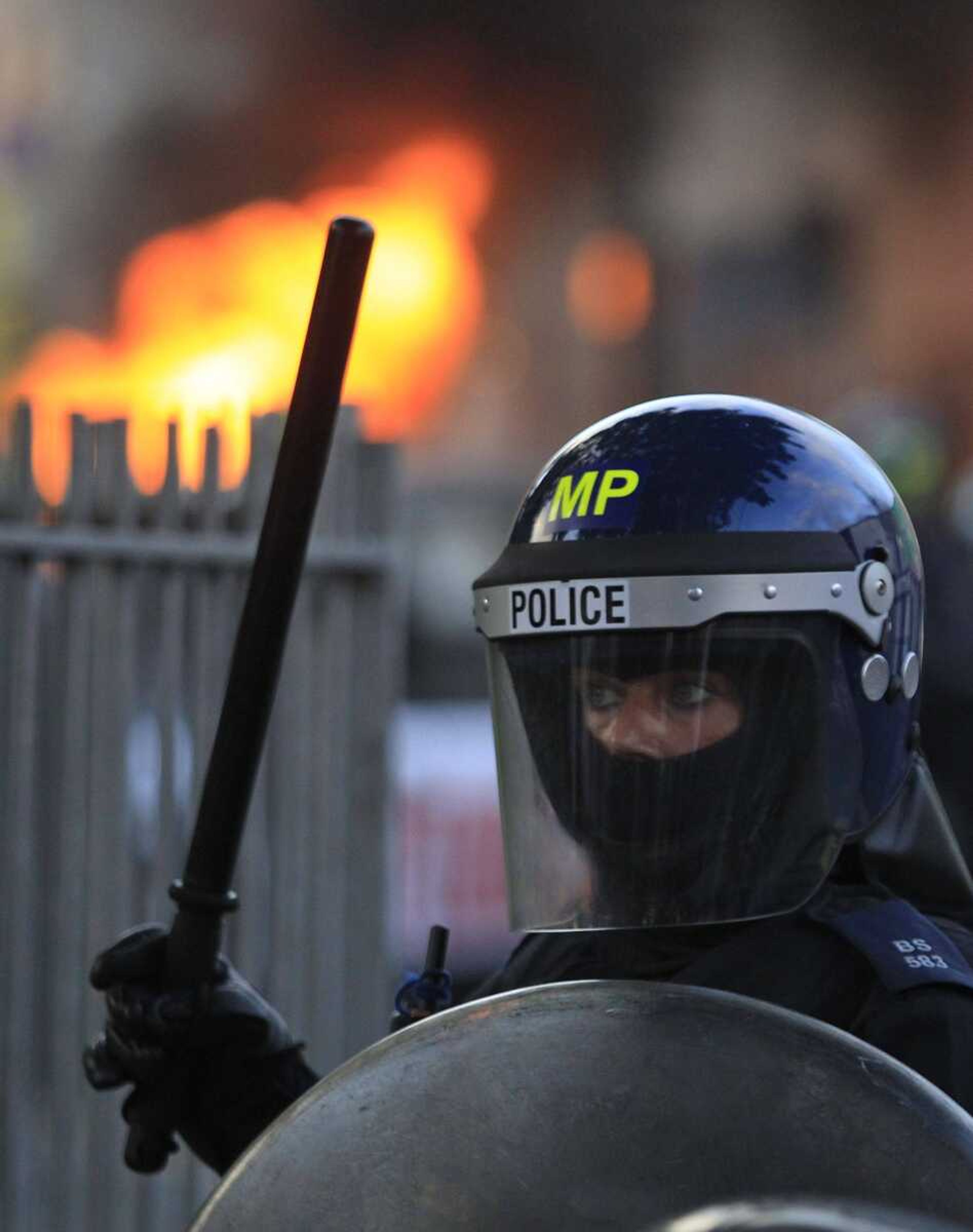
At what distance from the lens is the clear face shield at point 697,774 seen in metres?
1.91

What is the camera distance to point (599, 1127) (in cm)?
140

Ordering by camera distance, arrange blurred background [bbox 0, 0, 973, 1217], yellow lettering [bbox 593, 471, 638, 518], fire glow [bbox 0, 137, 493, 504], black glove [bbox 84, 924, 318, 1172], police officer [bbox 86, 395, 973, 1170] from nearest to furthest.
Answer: police officer [bbox 86, 395, 973, 1170]
yellow lettering [bbox 593, 471, 638, 518]
black glove [bbox 84, 924, 318, 1172]
fire glow [bbox 0, 137, 493, 504]
blurred background [bbox 0, 0, 973, 1217]

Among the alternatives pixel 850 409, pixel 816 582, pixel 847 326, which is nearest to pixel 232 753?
pixel 816 582

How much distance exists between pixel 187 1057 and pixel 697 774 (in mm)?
703

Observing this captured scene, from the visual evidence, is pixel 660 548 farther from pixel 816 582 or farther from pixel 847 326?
pixel 847 326

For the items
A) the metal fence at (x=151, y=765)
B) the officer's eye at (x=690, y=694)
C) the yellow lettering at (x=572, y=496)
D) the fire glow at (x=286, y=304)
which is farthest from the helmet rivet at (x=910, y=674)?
the fire glow at (x=286, y=304)

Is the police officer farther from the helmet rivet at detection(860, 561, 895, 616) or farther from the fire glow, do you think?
the fire glow

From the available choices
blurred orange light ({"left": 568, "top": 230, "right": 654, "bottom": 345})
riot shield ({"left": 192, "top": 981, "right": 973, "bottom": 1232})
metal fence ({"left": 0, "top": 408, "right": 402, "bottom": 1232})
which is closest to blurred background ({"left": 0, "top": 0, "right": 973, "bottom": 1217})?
blurred orange light ({"left": 568, "top": 230, "right": 654, "bottom": 345})

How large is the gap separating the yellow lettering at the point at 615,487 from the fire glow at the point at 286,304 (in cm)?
1205

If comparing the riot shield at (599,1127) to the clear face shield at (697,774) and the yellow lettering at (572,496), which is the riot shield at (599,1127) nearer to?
the clear face shield at (697,774)

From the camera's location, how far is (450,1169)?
4.57 feet

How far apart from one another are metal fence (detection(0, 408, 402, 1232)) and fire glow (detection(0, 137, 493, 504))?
9684mm

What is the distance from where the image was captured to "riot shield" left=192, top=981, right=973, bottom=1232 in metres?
1.36

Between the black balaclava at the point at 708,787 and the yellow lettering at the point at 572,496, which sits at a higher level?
the yellow lettering at the point at 572,496
